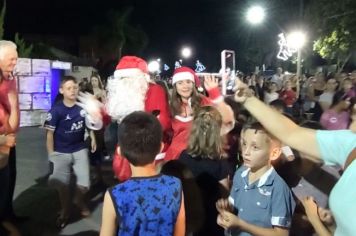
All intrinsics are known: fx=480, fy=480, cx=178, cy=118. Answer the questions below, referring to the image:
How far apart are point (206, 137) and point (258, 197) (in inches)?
36.1

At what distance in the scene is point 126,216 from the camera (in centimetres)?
235

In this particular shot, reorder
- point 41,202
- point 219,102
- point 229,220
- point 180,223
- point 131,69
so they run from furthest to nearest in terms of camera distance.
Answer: point 41,202 → point 131,69 → point 219,102 → point 229,220 → point 180,223

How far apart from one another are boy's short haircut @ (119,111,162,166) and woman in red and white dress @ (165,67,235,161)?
1324mm

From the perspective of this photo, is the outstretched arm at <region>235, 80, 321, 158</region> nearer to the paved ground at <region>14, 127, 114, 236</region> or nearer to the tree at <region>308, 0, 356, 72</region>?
the paved ground at <region>14, 127, 114, 236</region>

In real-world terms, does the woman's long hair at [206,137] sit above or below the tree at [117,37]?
below

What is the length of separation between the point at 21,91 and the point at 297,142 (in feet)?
43.4

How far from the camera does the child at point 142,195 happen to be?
2.36m

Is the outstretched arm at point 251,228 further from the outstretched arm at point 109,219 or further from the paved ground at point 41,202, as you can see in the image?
the paved ground at point 41,202

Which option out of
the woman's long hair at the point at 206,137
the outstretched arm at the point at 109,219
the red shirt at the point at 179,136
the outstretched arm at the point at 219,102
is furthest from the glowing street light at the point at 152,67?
the outstretched arm at the point at 109,219

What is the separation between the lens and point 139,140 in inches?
95.8

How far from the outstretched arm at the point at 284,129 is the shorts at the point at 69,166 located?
133 inches

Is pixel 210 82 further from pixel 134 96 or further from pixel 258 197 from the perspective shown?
pixel 258 197

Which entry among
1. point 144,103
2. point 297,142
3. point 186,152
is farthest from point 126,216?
point 144,103

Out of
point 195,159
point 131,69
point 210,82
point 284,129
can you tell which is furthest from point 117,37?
point 284,129
